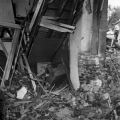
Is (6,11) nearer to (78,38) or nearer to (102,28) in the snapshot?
(78,38)

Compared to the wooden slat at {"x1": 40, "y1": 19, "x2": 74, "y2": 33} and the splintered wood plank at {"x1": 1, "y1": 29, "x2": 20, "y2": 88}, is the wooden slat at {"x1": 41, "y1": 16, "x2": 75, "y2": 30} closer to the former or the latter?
the wooden slat at {"x1": 40, "y1": 19, "x2": 74, "y2": 33}

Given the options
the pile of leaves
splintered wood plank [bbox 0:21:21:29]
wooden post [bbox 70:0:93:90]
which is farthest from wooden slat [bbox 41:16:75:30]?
the pile of leaves

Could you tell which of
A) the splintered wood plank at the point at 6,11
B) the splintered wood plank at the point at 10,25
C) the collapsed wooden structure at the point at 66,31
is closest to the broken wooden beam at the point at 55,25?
the collapsed wooden structure at the point at 66,31

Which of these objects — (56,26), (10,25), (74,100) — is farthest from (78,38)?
(10,25)

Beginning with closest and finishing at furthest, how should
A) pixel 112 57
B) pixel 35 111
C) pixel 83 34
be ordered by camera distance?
pixel 35 111
pixel 83 34
pixel 112 57

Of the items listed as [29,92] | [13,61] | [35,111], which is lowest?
[35,111]

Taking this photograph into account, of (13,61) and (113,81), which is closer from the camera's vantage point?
(13,61)

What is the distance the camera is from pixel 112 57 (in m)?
5.23

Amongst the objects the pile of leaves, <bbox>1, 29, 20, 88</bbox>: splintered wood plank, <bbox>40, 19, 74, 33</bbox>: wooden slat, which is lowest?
the pile of leaves

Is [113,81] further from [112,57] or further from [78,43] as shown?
[78,43]

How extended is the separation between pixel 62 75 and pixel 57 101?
2.02ft

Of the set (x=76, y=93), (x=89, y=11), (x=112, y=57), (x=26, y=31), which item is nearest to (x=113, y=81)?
(x=112, y=57)

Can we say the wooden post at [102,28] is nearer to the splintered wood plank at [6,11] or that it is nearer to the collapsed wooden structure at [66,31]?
the collapsed wooden structure at [66,31]

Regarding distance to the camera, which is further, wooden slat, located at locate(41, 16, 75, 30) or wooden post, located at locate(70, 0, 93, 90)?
wooden post, located at locate(70, 0, 93, 90)
